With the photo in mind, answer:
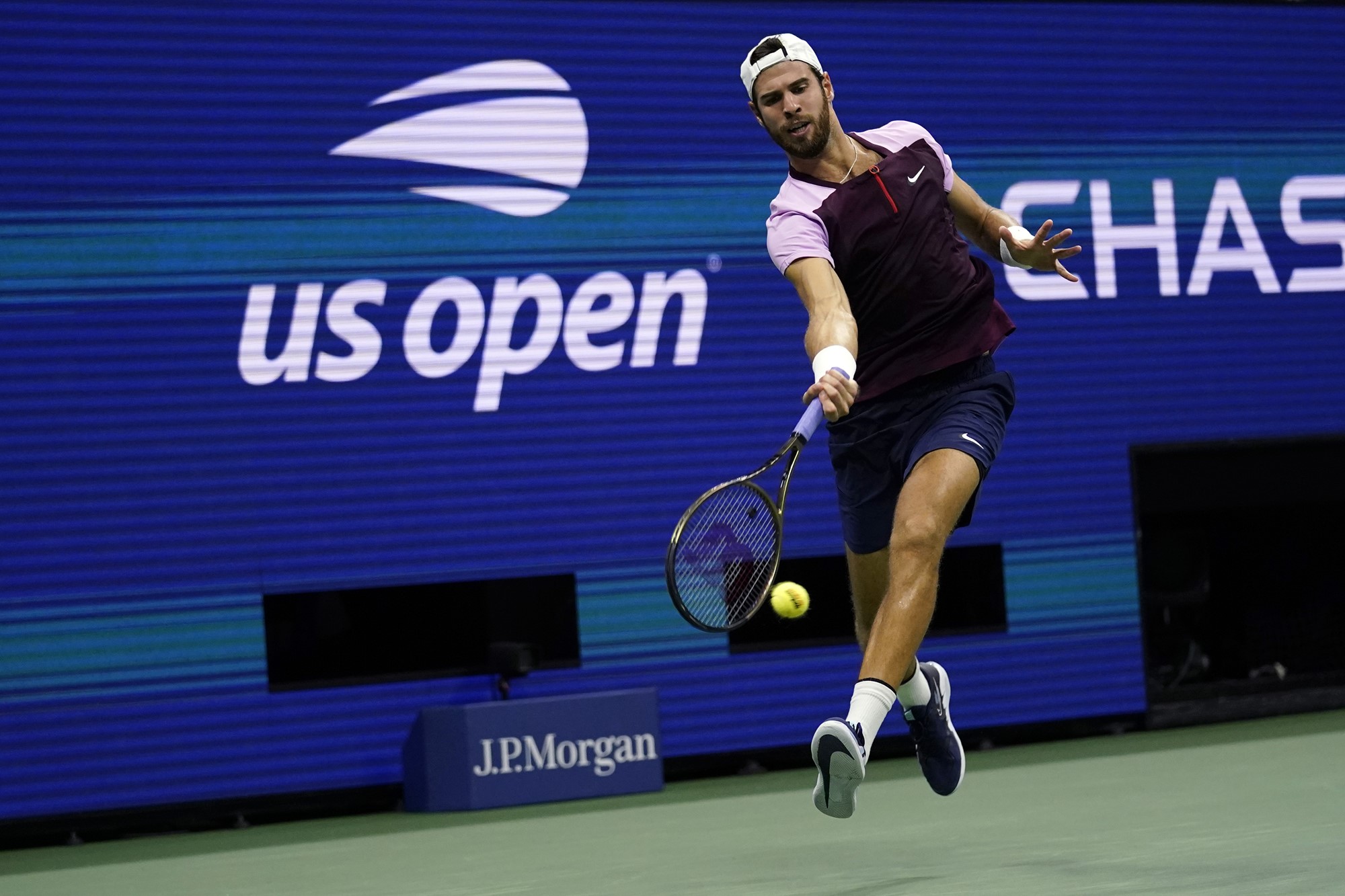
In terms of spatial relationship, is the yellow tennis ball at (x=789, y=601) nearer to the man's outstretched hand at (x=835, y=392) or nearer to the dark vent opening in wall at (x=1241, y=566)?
the man's outstretched hand at (x=835, y=392)

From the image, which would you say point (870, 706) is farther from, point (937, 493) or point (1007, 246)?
point (1007, 246)

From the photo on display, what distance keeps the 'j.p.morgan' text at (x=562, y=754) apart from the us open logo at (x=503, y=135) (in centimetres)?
248

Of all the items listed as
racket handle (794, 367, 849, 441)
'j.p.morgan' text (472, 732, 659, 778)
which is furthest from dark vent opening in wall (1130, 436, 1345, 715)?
racket handle (794, 367, 849, 441)

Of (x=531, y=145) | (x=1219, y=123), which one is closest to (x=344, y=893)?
(x=531, y=145)

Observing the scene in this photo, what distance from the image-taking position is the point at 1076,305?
934cm

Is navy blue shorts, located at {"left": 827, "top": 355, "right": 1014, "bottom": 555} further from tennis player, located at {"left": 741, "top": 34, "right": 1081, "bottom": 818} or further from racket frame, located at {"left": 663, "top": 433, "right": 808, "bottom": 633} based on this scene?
racket frame, located at {"left": 663, "top": 433, "right": 808, "bottom": 633}

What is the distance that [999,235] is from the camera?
5.55 m

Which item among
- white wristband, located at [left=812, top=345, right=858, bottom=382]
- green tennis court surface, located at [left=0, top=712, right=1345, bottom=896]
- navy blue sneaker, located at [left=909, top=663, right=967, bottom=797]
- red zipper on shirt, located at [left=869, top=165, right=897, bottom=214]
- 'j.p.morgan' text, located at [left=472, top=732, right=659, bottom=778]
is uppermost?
red zipper on shirt, located at [left=869, top=165, right=897, bottom=214]

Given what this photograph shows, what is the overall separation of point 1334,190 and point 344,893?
22.8ft

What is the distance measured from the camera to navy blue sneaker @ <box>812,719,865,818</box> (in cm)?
Result: 454

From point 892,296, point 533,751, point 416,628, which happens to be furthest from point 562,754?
point 892,296

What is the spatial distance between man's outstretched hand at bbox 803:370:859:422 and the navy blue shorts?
0.54m

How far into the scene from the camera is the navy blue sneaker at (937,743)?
5.45 m

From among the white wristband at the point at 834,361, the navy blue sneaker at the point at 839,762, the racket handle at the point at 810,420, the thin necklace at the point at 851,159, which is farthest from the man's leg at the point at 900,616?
the thin necklace at the point at 851,159
